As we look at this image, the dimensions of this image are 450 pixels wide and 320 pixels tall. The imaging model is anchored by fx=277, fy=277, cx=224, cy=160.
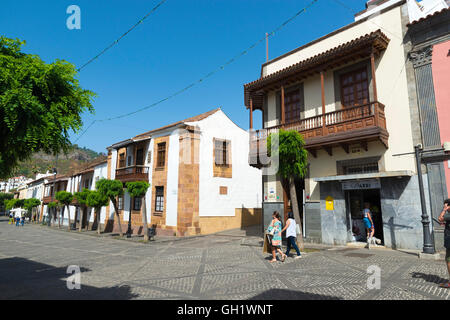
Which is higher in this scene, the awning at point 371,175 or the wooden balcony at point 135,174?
the wooden balcony at point 135,174

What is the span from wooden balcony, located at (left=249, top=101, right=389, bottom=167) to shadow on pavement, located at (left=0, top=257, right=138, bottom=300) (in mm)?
9137

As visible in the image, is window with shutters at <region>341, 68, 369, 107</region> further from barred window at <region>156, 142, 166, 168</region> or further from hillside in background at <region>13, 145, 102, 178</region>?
barred window at <region>156, 142, 166, 168</region>

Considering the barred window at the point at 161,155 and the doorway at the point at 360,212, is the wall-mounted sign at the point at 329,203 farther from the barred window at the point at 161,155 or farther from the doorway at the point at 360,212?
the barred window at the point at 161,155

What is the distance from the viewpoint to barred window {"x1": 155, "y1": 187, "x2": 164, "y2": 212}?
67.7 feet

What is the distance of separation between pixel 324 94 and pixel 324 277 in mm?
8881

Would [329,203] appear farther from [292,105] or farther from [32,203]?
[32,203]

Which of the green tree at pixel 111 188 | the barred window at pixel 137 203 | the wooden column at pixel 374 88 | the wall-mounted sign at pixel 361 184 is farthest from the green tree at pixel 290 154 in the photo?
the barred window at pixel 137 203

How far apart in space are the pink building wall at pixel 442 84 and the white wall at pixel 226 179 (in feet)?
45.9

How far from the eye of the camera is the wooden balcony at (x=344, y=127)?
10.5 m

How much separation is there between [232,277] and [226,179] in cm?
1433

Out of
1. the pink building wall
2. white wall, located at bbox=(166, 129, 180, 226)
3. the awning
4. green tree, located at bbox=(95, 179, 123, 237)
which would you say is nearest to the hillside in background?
green tree, located at bbox=(95, 179, 123, 237)

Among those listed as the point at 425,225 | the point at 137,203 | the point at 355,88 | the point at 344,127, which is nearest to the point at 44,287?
the point at 425,225
